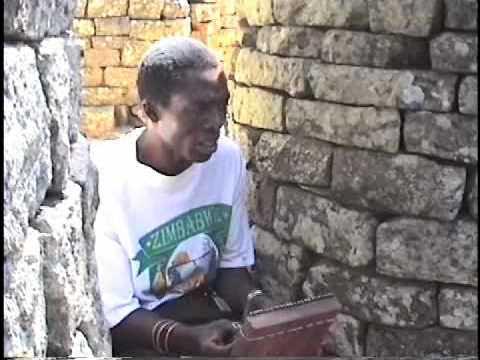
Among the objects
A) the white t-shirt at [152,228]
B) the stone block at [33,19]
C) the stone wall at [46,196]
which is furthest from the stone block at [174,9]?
the stone block at [33,19]

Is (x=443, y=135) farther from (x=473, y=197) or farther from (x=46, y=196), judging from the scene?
(x=46, y=196)

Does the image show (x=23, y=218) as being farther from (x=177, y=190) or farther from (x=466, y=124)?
(x=466, y=124)

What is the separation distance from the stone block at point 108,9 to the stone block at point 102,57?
→ 0.43 metres

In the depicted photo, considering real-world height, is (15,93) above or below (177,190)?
above

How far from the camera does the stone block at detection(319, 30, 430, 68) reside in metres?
3.36

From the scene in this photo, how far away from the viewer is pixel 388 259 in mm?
3447

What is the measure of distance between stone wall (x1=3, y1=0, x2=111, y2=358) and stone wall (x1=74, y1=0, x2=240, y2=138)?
8455mm

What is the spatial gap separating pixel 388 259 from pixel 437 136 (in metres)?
0.52

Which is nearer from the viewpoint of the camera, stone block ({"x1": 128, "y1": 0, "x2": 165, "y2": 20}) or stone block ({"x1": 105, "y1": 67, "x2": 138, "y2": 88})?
stone block ({"x1": 128, "y1": 0, "x2": 165, "y2": 20})

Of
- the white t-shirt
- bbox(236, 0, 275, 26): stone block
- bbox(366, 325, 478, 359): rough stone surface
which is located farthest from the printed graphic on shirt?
bbox(236, 0, 275, 26): stone block

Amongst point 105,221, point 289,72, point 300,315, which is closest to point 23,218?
point 300,315

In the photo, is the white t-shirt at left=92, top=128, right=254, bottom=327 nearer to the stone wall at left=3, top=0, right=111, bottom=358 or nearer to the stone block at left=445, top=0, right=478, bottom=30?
the stone wall at left=3, top=0, right=111, bottom=358

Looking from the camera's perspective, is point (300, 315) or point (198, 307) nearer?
point (300, 315)

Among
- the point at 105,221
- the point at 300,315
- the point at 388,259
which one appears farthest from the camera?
the point at 388,259
